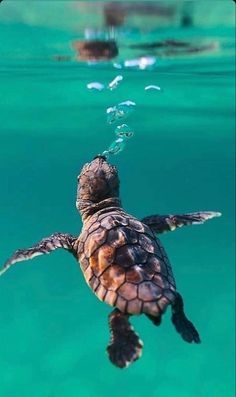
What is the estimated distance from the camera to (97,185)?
28.6 feet

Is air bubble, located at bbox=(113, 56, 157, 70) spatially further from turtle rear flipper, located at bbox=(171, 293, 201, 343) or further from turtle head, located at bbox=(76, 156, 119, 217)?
turtle rear flipper, located at bbox=(171, 293, 201, 343)

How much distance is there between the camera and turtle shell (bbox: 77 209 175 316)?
6.78 metres

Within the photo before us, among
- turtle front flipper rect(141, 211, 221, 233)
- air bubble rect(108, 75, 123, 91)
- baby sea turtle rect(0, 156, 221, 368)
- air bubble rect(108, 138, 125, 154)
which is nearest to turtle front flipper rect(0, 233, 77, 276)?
baby sea turtle rect(0, 156, 221, 368)

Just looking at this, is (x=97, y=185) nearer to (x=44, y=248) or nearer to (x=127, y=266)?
(x=44, y=248)

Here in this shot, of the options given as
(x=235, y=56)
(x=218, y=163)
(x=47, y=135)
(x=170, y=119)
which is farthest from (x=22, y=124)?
(x=218, y=163)

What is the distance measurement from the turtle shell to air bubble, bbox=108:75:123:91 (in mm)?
10754

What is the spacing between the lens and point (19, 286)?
85.5ft

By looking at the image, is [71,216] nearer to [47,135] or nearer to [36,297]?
[47,135]

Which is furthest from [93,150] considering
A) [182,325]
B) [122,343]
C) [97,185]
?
[122,343]

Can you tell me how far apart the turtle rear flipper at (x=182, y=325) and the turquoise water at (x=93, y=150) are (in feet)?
20.3

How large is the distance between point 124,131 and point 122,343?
78.4 ft

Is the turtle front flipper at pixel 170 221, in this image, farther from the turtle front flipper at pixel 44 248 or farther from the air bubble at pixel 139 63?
the air bubble at pixel 139 63

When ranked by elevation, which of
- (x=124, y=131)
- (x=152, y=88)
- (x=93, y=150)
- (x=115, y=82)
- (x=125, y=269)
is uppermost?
(x=93, y=150)

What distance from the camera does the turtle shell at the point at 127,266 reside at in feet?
22.2
